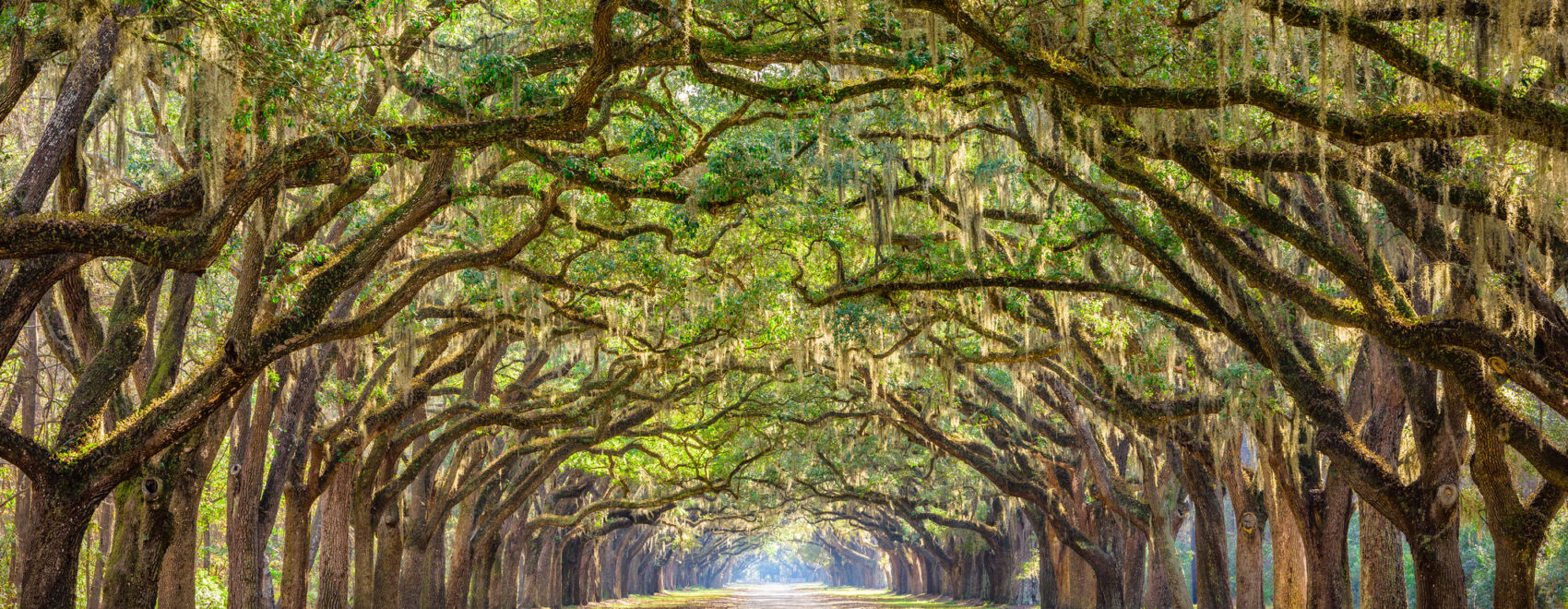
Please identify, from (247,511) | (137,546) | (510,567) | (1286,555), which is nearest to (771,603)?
(510,567)

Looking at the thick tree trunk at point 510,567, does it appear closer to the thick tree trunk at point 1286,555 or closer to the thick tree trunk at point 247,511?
the thick tree trunk at point 247,511

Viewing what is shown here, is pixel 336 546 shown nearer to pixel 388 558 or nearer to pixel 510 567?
pixel 388 558

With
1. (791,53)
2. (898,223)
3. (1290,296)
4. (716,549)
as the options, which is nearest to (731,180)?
(791,53)

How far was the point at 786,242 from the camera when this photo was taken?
1344 centimetres

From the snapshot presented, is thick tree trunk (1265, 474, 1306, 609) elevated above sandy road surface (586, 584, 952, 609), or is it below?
above

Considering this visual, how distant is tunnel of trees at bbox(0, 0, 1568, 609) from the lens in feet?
24.1

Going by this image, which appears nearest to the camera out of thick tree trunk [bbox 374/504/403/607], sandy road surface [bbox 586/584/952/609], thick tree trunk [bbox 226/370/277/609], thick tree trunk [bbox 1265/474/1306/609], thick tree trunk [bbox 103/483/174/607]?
thick tree trunk [bbox 103/483/174/607]

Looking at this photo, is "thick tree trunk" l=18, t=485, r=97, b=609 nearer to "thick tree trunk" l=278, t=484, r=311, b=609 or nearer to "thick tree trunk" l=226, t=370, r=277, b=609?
"thick tree trunk" l=226, t=370, r=277, b=609

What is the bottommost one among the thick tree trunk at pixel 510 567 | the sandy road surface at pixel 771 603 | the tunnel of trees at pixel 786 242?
the sandy road surface at pixel 771 603

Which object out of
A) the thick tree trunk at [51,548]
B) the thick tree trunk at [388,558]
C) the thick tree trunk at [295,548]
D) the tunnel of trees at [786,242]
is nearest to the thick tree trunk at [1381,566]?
the tunnel of trees at [786,242]

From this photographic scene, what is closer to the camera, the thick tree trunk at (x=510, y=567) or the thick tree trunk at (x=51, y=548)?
the thick tree trunk at (x=51, y=548)

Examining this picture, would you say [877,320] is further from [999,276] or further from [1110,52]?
[1110,52]

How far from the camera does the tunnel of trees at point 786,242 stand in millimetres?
7352

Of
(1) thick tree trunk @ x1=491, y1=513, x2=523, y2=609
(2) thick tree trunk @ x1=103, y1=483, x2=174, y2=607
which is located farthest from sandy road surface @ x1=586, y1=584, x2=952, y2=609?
(2) thick tree trunk @ x1=103, y1=483, x2=174, y2=607
